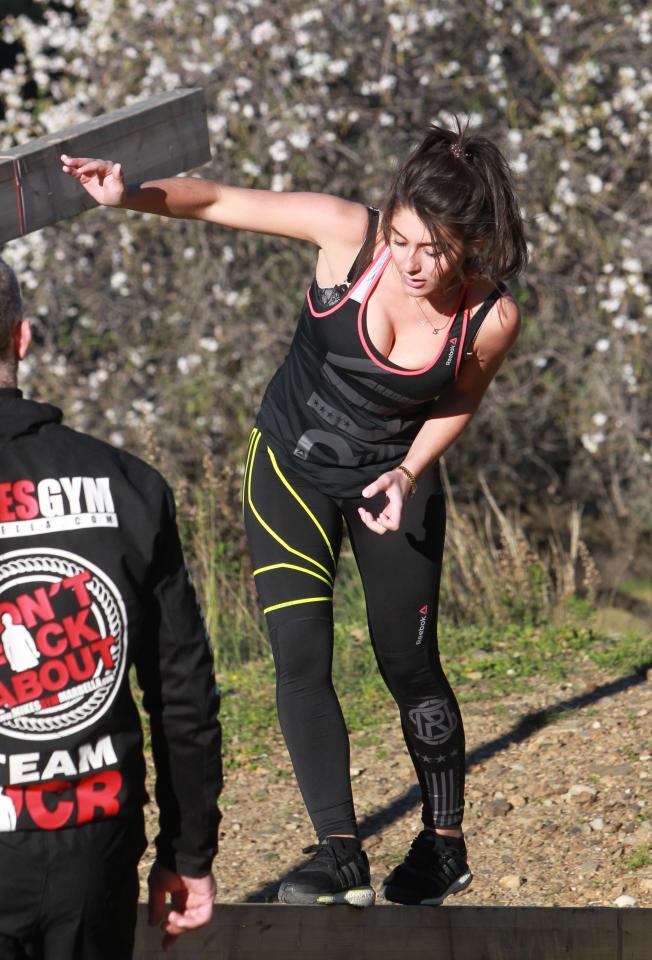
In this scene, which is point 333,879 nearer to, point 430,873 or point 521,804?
point 430,873

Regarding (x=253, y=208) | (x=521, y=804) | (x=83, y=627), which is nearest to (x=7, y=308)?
(x=83, y=627)

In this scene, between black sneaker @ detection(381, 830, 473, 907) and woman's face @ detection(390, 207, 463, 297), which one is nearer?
woman's face @ detection(390, 207, 463, 297)

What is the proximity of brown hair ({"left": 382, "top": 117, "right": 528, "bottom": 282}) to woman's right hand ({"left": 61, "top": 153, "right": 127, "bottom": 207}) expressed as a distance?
67 centimetres

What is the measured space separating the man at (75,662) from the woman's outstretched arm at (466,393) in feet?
3.94

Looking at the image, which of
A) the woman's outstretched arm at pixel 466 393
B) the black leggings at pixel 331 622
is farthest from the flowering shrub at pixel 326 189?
the black leggings at pixel 331 622

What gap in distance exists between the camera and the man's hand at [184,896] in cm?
240

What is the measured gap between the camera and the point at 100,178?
3404 mm

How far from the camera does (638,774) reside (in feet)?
16.4

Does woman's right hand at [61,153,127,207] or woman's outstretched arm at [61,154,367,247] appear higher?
woman's right hand at [61,153,127,207]

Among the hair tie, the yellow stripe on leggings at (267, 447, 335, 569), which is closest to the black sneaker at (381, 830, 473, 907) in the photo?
the yellow stripe on leggings at (267, 447, 335, 569)

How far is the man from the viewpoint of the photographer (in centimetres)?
211

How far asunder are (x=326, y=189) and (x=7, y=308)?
6.40 m

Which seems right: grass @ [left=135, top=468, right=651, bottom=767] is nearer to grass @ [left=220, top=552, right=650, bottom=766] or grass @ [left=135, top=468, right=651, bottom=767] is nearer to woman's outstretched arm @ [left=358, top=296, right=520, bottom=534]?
grass @ [left=220, top=552, right=650, bottom=766]

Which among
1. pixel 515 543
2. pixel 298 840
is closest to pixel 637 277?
pixel 515 543
